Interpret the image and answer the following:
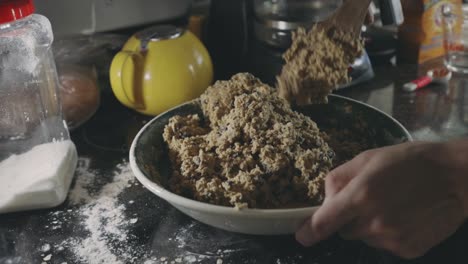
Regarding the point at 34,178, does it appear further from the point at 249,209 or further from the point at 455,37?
the point at 455,37

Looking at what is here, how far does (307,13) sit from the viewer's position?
1047 mm

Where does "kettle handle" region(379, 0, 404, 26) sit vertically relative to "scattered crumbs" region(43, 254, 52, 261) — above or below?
above

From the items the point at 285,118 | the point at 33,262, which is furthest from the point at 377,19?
the point at 33,262

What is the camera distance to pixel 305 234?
1.90 ft

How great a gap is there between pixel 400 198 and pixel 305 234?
12 centimetres

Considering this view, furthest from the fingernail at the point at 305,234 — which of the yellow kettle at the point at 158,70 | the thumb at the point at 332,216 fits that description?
the yellow kettle at the point at 158,70

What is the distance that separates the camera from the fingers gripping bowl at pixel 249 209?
0.58 metres

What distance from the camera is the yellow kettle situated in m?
0.94

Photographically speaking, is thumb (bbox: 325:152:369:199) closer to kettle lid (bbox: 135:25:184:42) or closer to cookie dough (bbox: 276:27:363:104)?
cookie dough (bbox: 276:27:363:104)

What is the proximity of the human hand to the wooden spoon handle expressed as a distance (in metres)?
0.26

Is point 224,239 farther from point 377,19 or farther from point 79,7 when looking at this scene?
point 377,19

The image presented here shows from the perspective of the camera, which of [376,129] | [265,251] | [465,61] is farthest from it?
[465,61]

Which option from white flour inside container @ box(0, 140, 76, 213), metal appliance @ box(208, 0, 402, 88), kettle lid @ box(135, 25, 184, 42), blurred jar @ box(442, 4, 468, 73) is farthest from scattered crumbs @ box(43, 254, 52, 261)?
blurred jar @ box(442, 4, 468, 73)

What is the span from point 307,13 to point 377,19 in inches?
13.7
